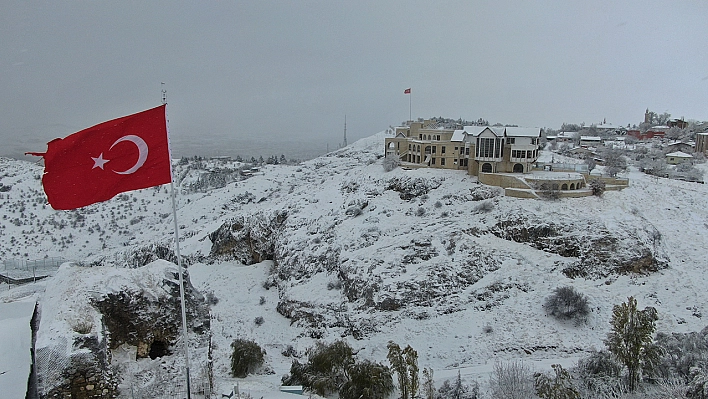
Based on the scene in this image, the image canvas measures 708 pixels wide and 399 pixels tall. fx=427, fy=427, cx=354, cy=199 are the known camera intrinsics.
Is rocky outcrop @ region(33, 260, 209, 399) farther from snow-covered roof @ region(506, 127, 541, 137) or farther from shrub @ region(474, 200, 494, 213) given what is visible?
snow-covered roof @ region(506, 127, 541, 137)

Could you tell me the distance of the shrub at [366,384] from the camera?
13.9 m

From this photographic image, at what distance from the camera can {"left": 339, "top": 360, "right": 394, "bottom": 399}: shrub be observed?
13.9 m

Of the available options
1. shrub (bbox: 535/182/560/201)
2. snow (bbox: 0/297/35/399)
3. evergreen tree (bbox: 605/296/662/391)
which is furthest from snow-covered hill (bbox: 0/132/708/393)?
evergreen tree (bbox: 605/296/662/391)

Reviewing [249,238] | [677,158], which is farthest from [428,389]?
[677,158]

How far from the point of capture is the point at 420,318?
74.9 ft

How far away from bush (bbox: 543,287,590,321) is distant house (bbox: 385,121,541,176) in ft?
48.7

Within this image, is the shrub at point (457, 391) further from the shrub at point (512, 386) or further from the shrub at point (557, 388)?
the shrub at point (557, 388)

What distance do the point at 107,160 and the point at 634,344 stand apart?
16.7 m

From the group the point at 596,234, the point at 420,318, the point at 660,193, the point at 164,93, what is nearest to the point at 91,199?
the point at 164,93

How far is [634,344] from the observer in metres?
14.5

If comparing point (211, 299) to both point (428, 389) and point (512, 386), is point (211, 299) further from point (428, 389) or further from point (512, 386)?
point (512, 386)

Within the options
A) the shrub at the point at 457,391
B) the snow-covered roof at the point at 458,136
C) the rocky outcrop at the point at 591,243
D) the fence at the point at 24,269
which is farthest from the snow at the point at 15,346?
the snow-covered roof at the point at 458,136

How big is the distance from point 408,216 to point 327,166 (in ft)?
136

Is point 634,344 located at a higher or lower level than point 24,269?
higher
